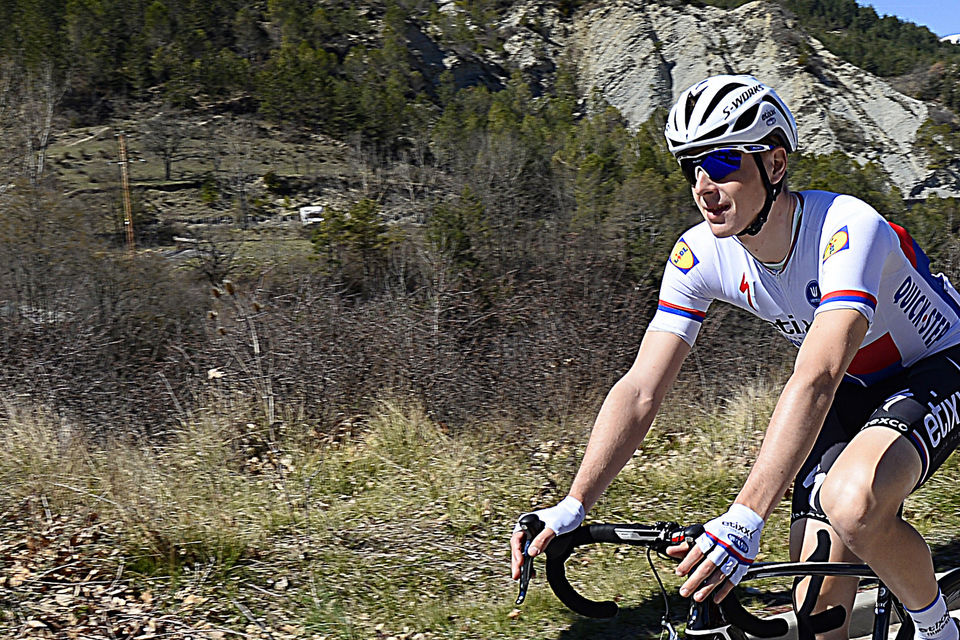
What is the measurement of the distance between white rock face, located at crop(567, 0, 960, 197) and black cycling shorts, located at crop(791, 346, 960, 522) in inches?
1383

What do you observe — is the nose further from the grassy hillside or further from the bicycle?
the grassy hillside

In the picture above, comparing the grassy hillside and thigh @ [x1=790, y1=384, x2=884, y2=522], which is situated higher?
thigh @ [x1=790, y1=384, x2=884, y2=522]

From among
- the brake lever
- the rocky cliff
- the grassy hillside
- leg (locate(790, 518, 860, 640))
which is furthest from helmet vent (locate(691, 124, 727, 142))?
the rocky cliff

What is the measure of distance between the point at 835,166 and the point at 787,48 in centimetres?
2357

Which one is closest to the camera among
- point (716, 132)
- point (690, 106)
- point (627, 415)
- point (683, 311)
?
point (716, 132)

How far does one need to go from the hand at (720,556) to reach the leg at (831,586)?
0.80 m

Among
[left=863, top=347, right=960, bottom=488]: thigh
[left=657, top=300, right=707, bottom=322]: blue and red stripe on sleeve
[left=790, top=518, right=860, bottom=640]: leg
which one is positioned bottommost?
[left=790, top=518, right=860, bottom=640]: leg

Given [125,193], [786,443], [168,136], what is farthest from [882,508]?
[168,136]

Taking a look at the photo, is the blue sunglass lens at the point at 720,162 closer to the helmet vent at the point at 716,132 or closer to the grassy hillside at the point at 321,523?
the helmet vent at the point at 716,132

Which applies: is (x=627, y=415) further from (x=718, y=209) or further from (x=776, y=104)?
(x=776, y=104)

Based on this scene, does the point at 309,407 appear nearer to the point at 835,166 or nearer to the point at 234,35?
the point at 835,166

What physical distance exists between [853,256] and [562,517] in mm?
1058

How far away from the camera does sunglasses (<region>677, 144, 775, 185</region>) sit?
248 cm

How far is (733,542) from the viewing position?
204cm
